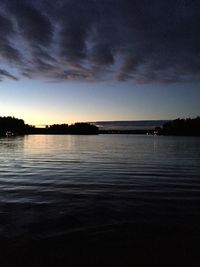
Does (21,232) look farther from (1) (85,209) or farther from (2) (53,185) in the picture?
(2) (53,185)

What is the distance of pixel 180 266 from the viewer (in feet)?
26.7

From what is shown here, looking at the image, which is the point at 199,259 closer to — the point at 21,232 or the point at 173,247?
the point at 173,247

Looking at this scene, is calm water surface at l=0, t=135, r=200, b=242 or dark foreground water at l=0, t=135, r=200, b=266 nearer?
dark foreground water at l=0, t=135, r=200, b=266

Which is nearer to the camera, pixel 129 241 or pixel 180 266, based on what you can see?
pixel 180 266

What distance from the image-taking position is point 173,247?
9.47 meters

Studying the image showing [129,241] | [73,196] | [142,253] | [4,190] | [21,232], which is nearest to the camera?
[142,253]

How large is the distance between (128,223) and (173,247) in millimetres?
2755

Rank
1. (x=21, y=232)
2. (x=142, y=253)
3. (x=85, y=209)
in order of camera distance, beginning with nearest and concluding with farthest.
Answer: (x=142, y=253)
(x=21, y=232)
(x=85, y=209)

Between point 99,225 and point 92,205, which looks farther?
point 92,205

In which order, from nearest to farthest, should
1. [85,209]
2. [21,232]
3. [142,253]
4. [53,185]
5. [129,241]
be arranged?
[142,253], [129,241], [21,232], [85,209], [53,185]

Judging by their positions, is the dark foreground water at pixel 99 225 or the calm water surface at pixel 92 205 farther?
the calm water surface at pixel 92 205

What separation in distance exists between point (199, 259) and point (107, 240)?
288cm

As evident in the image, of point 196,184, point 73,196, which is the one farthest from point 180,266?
point 196,184

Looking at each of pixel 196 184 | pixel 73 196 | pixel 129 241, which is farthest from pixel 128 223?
pixel 196 184
